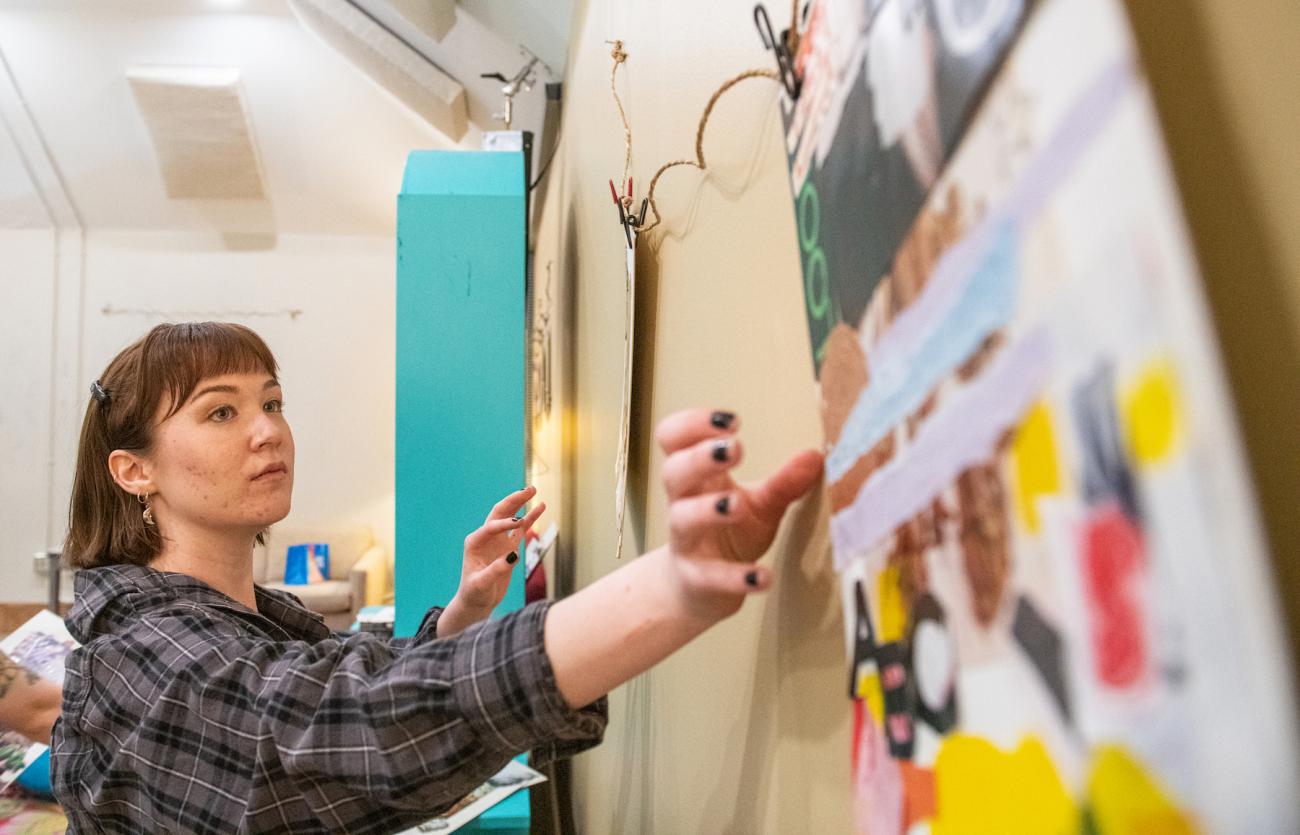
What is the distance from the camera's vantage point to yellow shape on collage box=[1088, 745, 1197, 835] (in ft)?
0.72

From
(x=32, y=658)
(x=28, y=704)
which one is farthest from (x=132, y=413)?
(x=32, y=658)

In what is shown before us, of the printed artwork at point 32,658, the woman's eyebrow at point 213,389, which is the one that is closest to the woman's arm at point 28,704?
the printed artwork at point 32,658

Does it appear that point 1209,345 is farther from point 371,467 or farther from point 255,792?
point 371,467

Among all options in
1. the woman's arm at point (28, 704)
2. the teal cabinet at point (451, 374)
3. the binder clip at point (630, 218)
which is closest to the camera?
the binder clip at point (630, 218)

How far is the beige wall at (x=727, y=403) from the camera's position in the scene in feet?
1.91

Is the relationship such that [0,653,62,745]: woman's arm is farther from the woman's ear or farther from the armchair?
the armchair

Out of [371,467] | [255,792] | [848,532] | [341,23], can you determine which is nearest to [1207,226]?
[848,532]

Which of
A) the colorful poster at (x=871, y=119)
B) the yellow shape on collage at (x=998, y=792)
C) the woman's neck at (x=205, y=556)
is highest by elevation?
the colorful poster at (x=871, y=119)

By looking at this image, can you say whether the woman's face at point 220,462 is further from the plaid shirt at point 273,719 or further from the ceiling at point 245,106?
the ceiling at point 245,106

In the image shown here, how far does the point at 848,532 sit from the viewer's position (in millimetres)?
469

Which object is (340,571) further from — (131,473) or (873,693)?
(873,693)

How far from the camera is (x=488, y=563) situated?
1.14 meters

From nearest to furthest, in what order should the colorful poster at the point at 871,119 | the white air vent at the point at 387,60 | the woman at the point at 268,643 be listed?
1. the colorful poster at the point at 871,119
2. the woman at the point at 268,643
3. the white air vent at the point at 387,60

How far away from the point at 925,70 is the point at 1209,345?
6.9 inches
